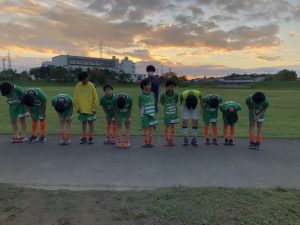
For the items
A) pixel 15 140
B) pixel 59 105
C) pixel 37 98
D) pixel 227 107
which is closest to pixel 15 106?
pixel 37 98

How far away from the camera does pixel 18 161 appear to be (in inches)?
274

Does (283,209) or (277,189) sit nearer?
(283,209)

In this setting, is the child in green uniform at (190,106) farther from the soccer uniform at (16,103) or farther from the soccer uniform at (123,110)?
the soccer uniform at (16,103)

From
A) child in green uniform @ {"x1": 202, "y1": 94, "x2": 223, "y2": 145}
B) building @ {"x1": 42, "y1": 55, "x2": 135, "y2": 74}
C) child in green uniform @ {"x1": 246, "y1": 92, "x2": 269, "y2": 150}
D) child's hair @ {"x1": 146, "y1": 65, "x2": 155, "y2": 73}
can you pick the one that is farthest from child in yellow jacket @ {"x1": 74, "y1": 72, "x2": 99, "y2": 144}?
building @ {"x1": 42, "y1": 55, "x2": 135, "y2": 74}

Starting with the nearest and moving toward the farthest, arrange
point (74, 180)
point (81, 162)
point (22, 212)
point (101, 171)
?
point (22, 212)
point (74, 180)
point (101, 171)
point (81, 162)

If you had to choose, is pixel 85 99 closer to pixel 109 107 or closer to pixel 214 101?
pixel 109 107

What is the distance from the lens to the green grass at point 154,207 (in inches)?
156

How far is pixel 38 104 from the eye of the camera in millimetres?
9016

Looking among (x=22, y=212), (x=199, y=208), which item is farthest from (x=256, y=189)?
(x=22, y=212)

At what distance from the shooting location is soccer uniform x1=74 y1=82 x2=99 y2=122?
8688mm

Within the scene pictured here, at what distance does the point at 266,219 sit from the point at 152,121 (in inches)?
188

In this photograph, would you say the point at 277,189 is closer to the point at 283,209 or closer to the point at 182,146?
the point at 283,209

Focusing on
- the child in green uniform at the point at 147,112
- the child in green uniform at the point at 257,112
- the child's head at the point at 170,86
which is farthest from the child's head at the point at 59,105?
the child in green uniform at the point at 257,112

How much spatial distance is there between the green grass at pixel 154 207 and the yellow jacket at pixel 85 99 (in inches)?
154
